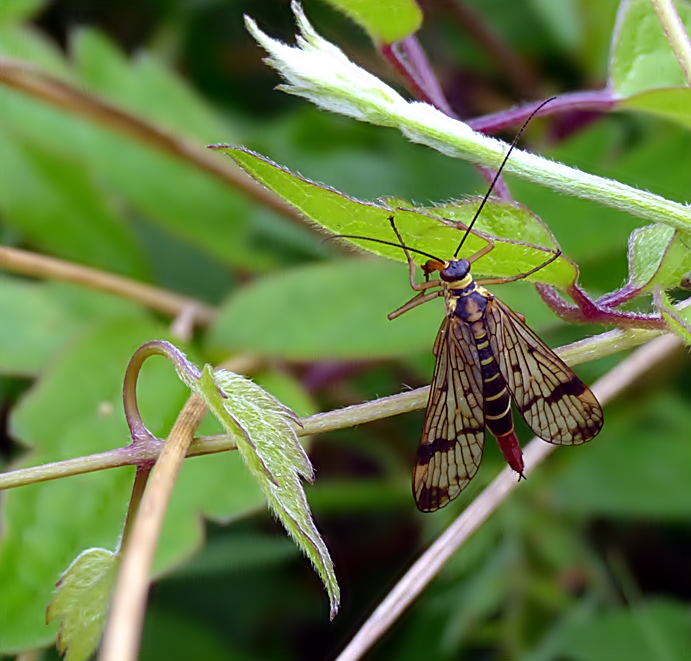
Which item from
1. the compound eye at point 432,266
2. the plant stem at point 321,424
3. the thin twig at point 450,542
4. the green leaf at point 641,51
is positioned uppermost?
the green leaf at point 641,51

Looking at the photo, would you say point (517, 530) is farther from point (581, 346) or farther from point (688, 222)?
point (688, 222)

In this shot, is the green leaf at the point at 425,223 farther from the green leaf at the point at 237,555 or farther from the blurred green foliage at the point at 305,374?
the green leaf at the point at 237,555

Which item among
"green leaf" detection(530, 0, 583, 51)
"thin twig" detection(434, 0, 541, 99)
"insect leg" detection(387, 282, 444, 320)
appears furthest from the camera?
"thin twig" detection(434, 0, 541, 99)

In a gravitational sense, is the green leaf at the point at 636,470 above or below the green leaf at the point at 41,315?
below

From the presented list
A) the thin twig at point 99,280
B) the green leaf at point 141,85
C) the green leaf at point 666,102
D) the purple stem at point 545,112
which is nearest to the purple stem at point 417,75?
the purple stem at point 545,112

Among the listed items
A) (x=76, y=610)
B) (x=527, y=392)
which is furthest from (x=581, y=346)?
(x=76, y=610)

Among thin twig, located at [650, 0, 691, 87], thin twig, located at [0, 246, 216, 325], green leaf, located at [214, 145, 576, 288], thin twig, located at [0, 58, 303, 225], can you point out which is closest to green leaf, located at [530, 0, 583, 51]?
thin twig, located at [0, 58, 303, 225]

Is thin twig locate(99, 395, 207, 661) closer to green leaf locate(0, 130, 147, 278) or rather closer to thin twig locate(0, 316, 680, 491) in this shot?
thin twig locate(0, 316, 680, 491)
